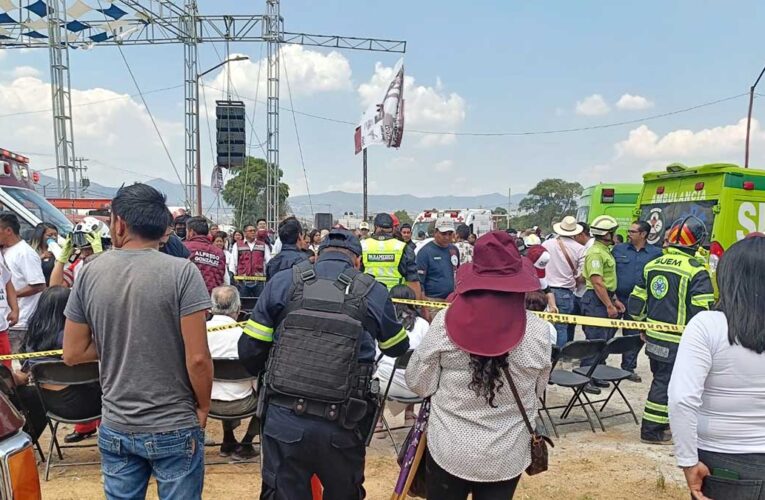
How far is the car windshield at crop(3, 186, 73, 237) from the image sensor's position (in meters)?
9.33

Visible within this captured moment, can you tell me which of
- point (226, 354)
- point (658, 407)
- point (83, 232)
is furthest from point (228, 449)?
point (658, 407)

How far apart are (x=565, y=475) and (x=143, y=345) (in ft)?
10.9

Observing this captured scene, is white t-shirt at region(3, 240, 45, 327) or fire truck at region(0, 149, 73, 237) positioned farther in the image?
fire truck at region(0, 149, 73, 237)

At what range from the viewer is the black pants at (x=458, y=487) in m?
2.41

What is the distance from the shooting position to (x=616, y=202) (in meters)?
12.6

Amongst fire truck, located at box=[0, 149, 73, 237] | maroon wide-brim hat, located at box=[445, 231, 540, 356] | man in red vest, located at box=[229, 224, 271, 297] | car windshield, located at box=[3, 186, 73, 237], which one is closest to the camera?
maroon wide-brim hat, located at box=[445, 231, 540, 356]

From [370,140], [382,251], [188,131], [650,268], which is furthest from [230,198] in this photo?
[650,268]

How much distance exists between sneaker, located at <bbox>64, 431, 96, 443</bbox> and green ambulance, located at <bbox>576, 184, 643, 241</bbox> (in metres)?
10.5

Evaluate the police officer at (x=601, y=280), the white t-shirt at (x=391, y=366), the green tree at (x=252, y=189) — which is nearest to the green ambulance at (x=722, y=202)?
the police officer at (x=601, y=280)

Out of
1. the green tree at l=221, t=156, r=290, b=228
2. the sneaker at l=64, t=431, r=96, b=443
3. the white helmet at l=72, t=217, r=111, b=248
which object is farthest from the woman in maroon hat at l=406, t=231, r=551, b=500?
the green tree at l=221, t=156, r=290, b=228

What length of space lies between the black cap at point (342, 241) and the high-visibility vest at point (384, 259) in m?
4.31

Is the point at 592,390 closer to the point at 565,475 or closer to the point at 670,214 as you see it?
the point at 565,475

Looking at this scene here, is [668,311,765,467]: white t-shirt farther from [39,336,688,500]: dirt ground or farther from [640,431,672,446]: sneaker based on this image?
[640,431,672,446]: sneaker

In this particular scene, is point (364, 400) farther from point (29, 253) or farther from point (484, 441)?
point (29, 253)
